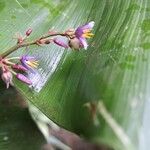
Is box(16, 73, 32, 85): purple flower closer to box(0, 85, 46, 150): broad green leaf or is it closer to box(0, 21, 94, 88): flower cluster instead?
box(0, 21, 94, 88): flower cluster

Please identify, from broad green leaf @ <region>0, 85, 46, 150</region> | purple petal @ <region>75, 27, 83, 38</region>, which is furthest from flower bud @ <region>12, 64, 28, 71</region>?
broad green leaf @ <region>0, 85, 46, 150</region>

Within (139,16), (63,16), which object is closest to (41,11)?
(63,16)

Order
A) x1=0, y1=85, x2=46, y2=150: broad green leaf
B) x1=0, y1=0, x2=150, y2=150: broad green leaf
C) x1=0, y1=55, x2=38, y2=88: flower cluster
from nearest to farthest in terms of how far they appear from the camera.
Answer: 1. x1=0, y1=0, x2=150, y2=150: broad green leaf
2. x1=0, y1=55, x2=38, y2=88: flower cluster
3. x1=0, y1=85, x2=46, y2=150: broad green leaf

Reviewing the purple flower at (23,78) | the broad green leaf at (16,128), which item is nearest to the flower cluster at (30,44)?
the purple flower at (23,78)

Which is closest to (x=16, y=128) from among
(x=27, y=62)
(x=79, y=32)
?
(x=27, y=62)

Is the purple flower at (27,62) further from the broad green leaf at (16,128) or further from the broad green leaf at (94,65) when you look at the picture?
the broad green leaf at (16,128)

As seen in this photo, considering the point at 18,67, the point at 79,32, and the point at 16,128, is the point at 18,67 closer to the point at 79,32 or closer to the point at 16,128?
the point at 79,32
